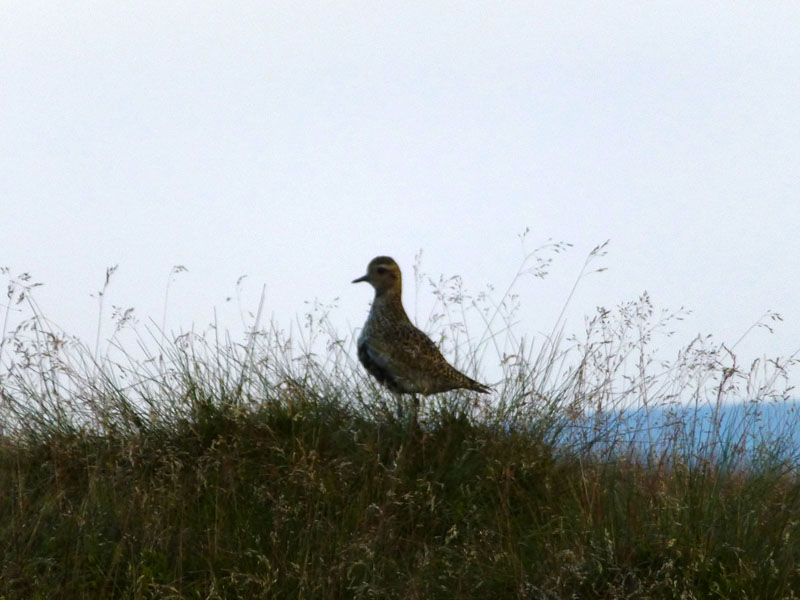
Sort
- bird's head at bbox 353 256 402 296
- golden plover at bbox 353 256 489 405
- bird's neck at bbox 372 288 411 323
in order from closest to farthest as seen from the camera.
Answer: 1. golden plover at bbox 353 256 489 405
2. bird's neck at bbox 372 288 411 323
3. bird's head at bbox 353 256 402 296

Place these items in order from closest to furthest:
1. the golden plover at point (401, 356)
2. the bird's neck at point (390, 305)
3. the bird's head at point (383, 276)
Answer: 1. the golden plover at point (401, 356)
2. the bird's neck at point (390, 305)
3. the bird's head at point (383, 276)

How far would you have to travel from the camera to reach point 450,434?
19.8ft

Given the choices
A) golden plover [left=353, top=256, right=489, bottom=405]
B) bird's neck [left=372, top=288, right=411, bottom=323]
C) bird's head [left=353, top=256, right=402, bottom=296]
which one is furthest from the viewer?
bird's head [left=353, top=256, right=402, bottom=296]

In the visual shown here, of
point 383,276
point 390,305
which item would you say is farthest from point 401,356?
point 383,276

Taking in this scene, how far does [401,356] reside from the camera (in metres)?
6.57

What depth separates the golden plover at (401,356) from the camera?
6523mm

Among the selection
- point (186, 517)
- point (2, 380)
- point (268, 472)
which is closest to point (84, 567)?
point (186, 517)

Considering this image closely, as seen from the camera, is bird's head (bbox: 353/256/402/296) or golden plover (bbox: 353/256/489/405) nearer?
golden plover (bbox: 353/256/489/405)

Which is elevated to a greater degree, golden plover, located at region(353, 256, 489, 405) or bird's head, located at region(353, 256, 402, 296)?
bird's head, located at region(353, 256, 402, 296)

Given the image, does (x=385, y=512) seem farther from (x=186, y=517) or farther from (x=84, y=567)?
(x=84, y=567)

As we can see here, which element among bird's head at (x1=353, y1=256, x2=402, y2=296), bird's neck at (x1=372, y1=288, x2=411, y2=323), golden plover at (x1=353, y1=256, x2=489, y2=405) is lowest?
golden plover at (x1=353, y1=256, x2=489, y2=405)

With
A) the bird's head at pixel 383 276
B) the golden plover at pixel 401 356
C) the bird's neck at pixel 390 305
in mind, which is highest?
the bird's head at pixel 383 276

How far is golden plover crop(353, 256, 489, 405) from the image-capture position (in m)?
6.52

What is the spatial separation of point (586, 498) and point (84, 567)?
8.75 feet
